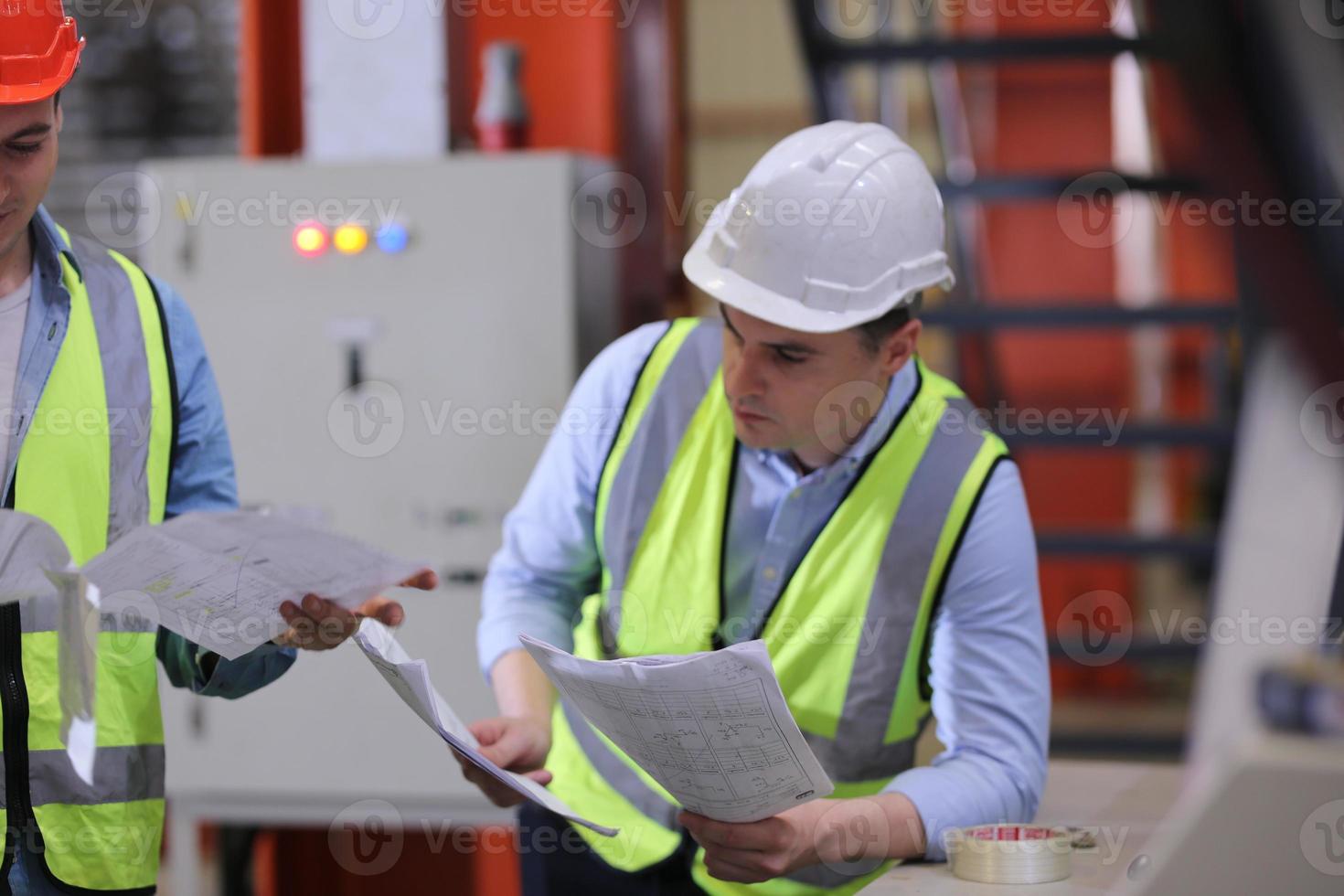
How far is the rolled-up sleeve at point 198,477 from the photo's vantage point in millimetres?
1631

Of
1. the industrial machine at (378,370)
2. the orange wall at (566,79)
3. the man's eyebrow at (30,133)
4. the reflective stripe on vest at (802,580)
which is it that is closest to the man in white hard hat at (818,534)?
the reflective stripe on vest at (802,580)

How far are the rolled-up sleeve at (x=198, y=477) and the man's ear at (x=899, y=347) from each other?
0.82 meters

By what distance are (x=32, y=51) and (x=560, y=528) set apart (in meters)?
0.86

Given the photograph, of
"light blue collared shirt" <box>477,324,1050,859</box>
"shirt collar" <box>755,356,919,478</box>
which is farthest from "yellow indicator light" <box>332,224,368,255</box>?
"shirt collar" <box>755,356,919,478</box>

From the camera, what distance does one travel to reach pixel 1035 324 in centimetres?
333

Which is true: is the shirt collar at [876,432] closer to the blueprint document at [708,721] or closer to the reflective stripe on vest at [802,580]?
the reflective stripe on vest at [802,580]

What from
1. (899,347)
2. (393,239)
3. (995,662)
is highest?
(393,239)

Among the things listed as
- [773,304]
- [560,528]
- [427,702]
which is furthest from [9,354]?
[773,304]

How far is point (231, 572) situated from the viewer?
1.45m

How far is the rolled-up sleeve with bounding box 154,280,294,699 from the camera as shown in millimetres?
1631

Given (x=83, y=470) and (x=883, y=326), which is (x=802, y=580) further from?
(x=83, y=470)

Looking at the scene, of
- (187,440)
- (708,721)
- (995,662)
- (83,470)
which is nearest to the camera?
(708,721)

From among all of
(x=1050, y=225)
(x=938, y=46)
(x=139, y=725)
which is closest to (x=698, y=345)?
(x=139, y=725)

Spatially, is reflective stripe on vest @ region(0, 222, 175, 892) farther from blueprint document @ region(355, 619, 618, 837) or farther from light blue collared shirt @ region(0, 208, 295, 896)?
blueprint document @ region(355, 619, 618, 837)
